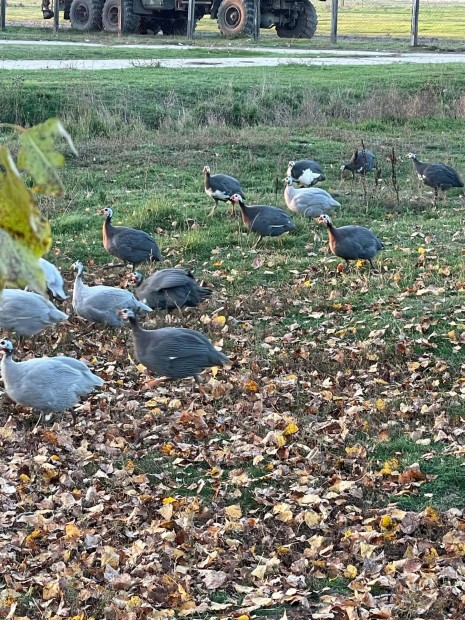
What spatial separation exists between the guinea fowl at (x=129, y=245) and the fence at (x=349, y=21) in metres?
21.2

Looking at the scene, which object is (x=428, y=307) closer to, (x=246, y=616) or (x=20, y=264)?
(x=246, y=616)

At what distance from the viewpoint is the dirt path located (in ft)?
70.6

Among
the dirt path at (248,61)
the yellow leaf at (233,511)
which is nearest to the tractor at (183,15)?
the dirt path at (248,61)

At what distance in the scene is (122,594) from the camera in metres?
4.60

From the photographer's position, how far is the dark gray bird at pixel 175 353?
702 centimetres

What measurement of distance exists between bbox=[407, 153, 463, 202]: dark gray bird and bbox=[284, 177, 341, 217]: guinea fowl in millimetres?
1768

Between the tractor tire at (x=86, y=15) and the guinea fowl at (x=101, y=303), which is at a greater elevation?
the tractor tire at (x=86, y=15)

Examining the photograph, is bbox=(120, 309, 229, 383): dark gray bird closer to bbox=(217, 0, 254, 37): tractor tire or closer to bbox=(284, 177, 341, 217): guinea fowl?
bbox=(284, 177, 341, 217): guinea fowl

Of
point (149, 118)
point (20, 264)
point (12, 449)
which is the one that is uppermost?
point (20, 264)

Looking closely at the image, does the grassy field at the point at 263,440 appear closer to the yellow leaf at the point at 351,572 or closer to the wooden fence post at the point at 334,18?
the yellow leaf at the point at 351,572

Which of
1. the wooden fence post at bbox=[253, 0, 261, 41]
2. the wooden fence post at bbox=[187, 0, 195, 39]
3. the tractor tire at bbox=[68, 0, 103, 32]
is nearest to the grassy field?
the wooden fence post at bbox=[187, 0, 195, 39]

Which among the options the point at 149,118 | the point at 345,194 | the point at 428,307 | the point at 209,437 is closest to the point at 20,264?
the point at 209,437

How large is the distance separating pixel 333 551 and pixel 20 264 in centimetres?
416

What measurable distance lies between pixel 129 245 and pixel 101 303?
159cm
